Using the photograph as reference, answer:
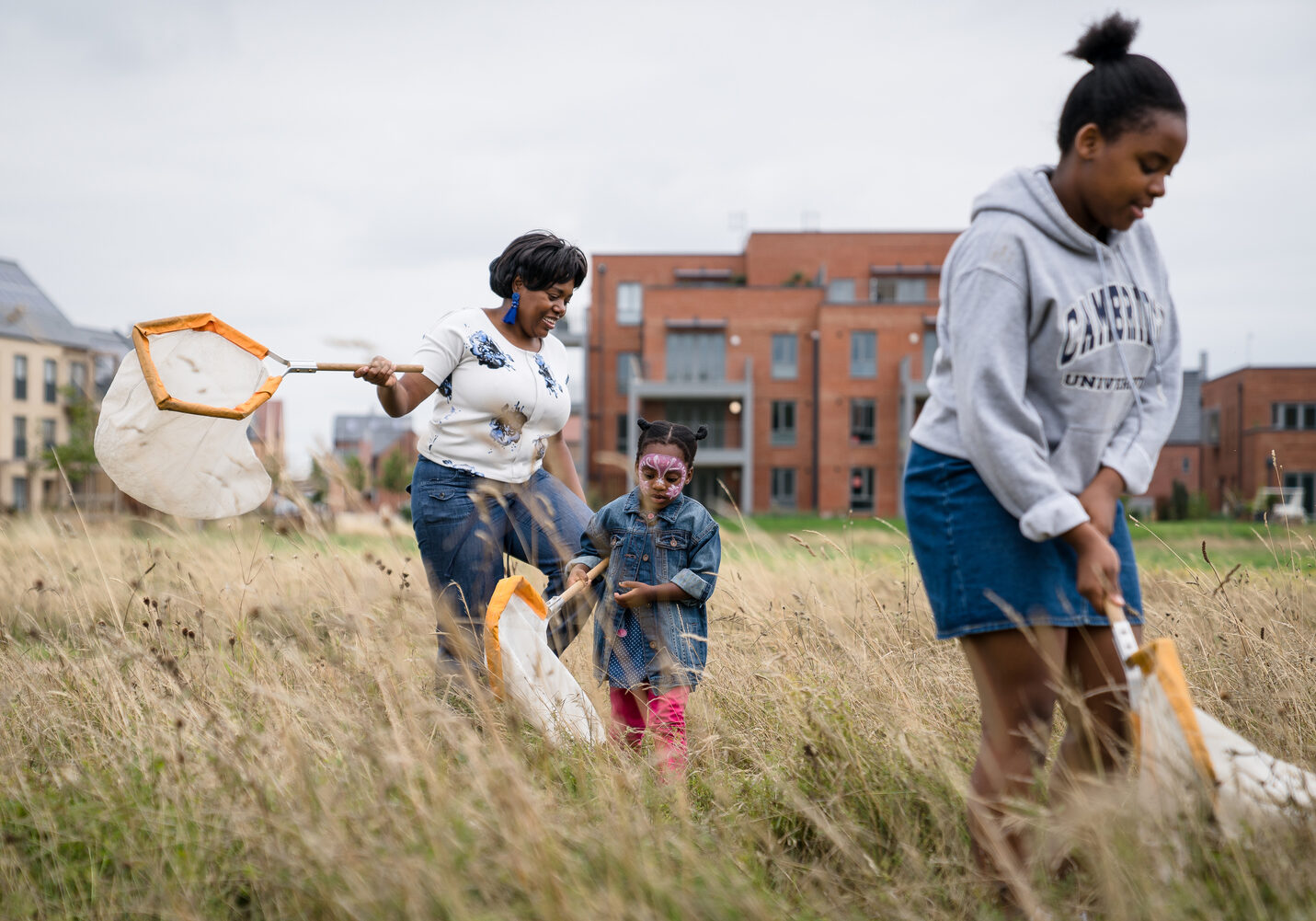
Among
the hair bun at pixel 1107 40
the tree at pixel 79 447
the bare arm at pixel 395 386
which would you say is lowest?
the tree at pixel 79 447

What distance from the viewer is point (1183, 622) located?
163 inches

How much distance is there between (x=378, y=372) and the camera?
3.39 metres

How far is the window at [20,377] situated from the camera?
44531 mm

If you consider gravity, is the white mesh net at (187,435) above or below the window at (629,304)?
below

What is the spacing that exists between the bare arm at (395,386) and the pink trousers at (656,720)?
1326mm

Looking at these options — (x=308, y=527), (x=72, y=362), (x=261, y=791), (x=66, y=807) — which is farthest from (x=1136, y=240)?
(x=72, y=362)

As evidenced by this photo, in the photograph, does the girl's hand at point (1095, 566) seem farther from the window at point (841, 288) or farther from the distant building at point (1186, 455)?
the distant building at point (1186, 455)

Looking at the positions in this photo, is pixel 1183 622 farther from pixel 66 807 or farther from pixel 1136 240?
pixel 66 807

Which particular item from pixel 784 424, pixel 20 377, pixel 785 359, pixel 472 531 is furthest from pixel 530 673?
pixel 20 377

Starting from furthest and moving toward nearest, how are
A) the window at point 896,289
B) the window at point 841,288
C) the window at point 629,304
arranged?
the window at point 896,289
the window at point 841,288
the window at point 629,304

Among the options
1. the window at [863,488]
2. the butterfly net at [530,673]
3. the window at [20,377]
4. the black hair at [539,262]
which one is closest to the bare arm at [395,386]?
the black hair at [539,262]

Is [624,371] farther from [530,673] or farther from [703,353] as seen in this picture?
[530,673]

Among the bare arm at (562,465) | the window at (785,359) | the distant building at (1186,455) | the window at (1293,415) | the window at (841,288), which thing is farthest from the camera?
the distant building at (1186,455)

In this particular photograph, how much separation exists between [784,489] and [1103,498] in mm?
38648
